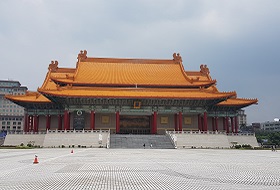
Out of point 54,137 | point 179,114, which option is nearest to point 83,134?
point 54,137

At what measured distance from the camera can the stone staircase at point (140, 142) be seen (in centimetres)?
3528

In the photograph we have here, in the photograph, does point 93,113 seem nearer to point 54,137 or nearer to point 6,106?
point 54,137

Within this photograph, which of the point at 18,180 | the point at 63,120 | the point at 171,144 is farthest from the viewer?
the point at 63,120

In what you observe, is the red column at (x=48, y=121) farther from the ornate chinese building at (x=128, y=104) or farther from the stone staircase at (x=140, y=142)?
the stone staircase at (x=140, y=142)

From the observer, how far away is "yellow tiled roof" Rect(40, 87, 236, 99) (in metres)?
40.6

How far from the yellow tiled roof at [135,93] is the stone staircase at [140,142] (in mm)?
6492

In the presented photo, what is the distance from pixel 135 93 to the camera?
4328 centimetres

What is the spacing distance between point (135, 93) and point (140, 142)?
9.41 m

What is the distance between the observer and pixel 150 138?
3825cm

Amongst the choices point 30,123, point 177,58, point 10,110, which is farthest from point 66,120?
point 10,110

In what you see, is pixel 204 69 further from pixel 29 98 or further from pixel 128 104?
pixel 29 98

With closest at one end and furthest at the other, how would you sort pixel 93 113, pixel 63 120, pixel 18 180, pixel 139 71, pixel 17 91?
pixel 18 180, pixel 93 113, pixel 63 120, pixel 139 71, pixel 17 91

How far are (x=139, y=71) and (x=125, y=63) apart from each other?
4.55 metres

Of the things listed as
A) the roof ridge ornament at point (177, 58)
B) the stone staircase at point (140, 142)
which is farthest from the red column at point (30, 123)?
the roof ridge ornament at point (177, 58)
